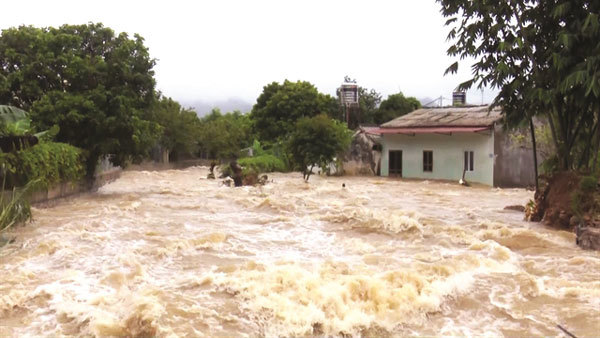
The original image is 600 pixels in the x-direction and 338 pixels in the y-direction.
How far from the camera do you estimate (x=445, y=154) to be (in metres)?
25.4

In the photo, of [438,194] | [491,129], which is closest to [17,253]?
[438,194]

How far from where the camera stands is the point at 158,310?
17.1ft

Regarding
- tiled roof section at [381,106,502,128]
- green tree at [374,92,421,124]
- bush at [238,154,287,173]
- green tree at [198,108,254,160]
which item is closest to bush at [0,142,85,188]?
bush at [238,154,287,173]

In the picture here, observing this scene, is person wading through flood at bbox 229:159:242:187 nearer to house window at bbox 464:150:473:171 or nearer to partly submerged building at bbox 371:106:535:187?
partly submerged building at bbox 371:106:535:187

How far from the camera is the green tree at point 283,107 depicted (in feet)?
121

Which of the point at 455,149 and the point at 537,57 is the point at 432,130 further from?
the point at 537,57

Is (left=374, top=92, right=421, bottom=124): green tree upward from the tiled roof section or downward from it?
upward

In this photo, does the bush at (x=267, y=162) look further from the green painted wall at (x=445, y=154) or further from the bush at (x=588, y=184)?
the bush at (x=588, y=184)

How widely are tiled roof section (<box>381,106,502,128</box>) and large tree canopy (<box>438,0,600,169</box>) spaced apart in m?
11.1

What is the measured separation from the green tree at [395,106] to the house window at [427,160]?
13.8m

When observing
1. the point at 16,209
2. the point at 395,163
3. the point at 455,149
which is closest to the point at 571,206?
the point at 16,209

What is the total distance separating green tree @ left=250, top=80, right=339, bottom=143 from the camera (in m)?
36.8

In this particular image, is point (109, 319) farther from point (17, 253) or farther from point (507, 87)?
point (507, 87)

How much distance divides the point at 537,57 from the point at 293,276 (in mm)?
8152
